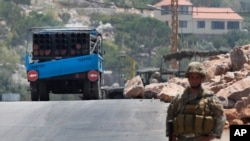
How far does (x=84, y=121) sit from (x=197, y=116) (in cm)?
1191

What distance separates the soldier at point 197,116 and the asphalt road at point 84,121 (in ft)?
26.0

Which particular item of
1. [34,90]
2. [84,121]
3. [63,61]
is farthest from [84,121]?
[34,90]

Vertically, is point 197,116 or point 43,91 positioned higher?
point 197,116

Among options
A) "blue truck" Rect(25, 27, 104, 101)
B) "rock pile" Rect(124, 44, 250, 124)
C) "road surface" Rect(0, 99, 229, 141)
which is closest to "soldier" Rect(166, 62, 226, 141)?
"road surface" Rect(0, 99, 229, 141)

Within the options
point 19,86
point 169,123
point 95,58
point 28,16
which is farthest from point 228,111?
point 28,16

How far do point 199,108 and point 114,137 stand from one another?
8.56 meters

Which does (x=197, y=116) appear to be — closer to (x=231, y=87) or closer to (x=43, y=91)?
(x=231, y=87)

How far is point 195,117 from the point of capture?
11.2 m

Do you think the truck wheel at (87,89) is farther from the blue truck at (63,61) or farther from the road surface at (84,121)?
the road surface at (84,121)

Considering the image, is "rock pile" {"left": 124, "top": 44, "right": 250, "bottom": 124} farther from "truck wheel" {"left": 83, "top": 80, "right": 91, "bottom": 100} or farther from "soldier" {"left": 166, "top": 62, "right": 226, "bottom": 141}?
"soldier" {"left": 166, "top": 62, "right": 226, "bottom": 141}

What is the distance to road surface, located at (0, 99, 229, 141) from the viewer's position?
20050 millimetres

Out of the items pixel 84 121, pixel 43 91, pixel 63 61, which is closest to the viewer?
pixel 84 121

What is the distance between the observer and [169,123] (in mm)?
11367

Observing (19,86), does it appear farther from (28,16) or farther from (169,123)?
(169,123)
